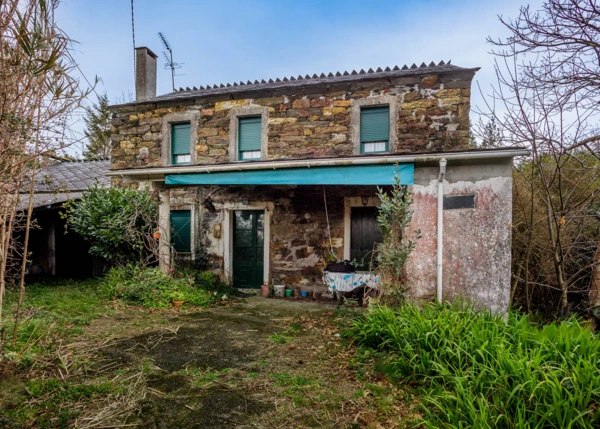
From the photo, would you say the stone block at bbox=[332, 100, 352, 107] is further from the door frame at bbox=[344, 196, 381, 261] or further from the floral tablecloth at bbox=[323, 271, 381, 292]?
the floral tablecloth at bbox=[323, 271, 381, 292]

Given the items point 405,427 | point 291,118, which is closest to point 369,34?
point 291,118

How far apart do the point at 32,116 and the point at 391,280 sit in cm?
460

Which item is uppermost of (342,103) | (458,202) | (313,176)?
(342,103)

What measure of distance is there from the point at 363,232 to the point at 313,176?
2655 mm

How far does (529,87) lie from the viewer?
15.3 feet

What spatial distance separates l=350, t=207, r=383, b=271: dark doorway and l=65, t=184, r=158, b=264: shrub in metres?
4.50

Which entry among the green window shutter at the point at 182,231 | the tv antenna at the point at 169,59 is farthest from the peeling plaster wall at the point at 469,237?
the tv antenna at the point at 169,59

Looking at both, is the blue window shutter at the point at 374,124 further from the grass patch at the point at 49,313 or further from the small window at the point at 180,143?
the grass patch at the point at 49,313

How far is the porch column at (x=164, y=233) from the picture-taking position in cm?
682

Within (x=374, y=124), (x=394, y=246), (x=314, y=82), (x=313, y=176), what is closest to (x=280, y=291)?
(x=313, y=176)

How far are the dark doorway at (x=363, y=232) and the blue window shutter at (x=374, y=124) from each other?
5.35ft

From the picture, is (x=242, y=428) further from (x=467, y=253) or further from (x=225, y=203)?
(x=225, y=203)

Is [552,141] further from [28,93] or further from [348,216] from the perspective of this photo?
[28,93]

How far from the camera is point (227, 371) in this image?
3.50 meters
